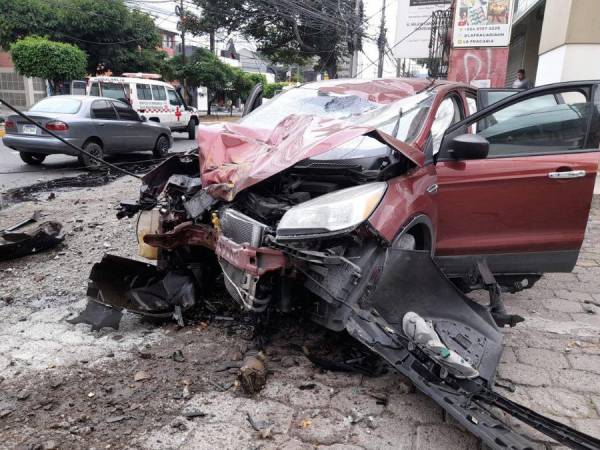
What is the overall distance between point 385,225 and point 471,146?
97 cm

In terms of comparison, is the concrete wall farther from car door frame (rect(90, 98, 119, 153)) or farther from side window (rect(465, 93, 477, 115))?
car door frame (rect(90, 98, 119, 153))

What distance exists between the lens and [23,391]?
2.60 meters

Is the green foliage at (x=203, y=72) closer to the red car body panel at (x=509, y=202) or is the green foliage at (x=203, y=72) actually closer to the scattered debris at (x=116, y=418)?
the red car body panel at (x=509, y=202)

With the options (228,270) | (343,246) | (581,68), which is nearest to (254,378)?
(228,270)

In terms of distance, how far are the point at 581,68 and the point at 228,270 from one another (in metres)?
9.31

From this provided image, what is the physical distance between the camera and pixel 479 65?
13.7 meters

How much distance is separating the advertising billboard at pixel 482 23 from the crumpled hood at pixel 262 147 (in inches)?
466

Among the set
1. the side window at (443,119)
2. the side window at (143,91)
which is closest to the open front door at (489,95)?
the side window at (443,119)

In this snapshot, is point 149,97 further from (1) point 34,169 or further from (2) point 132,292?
(2) point 132,292

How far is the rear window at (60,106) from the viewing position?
10.0 m

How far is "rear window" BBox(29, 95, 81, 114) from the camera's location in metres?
10.0

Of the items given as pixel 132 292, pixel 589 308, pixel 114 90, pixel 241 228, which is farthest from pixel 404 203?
pixel 114 90

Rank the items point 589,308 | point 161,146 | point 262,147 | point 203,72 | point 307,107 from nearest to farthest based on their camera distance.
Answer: point 262,147 → point 589,308 → point 307,107 → point 161,146 → point 203,72

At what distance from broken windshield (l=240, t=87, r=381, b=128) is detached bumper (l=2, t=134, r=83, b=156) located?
21.9ft
